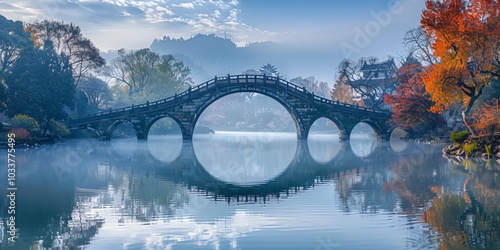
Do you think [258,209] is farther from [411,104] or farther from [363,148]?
[411,104]

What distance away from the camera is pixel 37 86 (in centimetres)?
3781

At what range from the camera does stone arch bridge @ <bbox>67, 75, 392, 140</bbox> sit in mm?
46500

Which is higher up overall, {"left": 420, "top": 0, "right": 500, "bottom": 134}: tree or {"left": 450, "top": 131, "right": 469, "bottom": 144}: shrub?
{"left": 420, "top": 0, "right": 500, "bottom": 134}: tree

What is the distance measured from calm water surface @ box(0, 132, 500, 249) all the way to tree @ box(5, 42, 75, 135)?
61.4 ft

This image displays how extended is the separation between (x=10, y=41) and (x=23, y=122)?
905 cm

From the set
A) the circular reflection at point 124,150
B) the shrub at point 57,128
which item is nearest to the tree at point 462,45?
the circular reflection at point 124,150

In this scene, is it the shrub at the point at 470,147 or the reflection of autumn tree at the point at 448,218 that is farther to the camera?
the shrub at the point at 470,147

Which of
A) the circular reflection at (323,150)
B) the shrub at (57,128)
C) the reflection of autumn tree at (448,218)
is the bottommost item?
the reflection of autumn tree at (448,218)

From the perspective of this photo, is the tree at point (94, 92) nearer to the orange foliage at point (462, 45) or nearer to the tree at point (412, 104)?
the tree at point (412, 104)

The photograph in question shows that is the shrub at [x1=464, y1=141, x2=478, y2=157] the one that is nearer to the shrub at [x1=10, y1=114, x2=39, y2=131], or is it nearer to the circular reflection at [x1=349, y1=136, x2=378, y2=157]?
the circular reflection at [x1=349, y1=136, x2=378, y2=157]

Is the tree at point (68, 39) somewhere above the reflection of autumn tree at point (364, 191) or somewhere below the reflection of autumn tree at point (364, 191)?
above

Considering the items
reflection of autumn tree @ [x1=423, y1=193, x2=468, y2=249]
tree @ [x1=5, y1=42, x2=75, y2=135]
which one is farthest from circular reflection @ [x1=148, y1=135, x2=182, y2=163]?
reflection of autumn tree @ [x1=423, y1=193, x2=468, y2=249]

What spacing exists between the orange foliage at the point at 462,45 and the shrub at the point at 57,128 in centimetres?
3128

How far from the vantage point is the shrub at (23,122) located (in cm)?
3501
